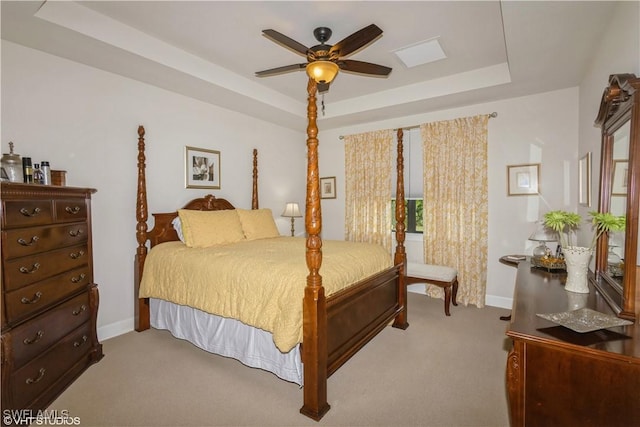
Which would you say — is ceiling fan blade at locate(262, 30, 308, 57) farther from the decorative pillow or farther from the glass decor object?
the decorative pillow

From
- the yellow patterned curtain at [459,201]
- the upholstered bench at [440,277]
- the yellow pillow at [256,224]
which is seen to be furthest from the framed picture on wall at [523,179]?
the yellow pillow at [256,224]

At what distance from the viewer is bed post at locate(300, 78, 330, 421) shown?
1934mm

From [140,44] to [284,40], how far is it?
1440 millimetres

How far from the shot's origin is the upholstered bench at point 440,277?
3.64m

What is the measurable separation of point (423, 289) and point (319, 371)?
2994mm

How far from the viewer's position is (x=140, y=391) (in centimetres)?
219

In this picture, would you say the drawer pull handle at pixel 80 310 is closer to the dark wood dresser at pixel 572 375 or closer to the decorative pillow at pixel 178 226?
the decorative pillow at pixel 178 226

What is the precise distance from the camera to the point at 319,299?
1.95 meters

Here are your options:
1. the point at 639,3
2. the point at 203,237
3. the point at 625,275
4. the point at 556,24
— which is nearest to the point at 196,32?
the point at 203,237

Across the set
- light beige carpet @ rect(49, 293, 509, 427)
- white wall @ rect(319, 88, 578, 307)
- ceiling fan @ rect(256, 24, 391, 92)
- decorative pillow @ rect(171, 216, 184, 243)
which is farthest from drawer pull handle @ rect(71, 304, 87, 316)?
white wall @ rect(319, 88, 578, 307)

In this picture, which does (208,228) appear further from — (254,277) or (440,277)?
(440,277)

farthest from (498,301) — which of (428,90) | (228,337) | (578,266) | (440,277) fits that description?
(228,337)

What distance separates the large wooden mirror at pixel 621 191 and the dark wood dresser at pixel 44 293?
10.5 feet

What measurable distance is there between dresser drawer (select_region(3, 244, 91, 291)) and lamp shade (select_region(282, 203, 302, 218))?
2848 millimetres
